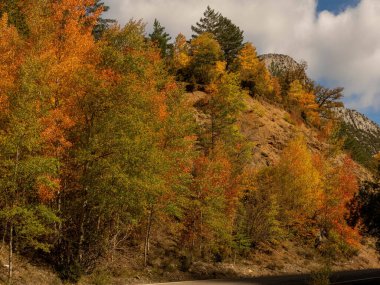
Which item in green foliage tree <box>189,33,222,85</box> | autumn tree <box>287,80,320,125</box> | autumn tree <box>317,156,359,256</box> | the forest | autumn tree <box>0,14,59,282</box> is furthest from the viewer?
autumn tree <box>287,80,320,125</box>

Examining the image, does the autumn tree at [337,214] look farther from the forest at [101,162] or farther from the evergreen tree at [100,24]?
the evergreen tree at [100,24]

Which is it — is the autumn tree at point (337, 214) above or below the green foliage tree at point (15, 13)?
below

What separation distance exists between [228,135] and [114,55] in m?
22.5

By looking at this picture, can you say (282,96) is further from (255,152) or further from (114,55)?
(114,55)

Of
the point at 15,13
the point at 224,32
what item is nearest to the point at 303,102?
the point at 224,32

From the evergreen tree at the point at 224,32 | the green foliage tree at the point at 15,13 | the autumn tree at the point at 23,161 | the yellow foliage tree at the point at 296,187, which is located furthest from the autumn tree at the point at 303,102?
the autumn tree at the point at 23,161

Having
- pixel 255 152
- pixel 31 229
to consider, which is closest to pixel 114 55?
pixel 31 229

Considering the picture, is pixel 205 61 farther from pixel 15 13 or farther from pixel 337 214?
pixel 15 13

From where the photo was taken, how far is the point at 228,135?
144ft

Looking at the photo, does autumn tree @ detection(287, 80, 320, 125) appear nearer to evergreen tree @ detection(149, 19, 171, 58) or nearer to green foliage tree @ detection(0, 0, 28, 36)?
evergreen tree @ detection(149, 19, 171, 58)

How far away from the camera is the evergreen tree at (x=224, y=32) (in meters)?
74.9

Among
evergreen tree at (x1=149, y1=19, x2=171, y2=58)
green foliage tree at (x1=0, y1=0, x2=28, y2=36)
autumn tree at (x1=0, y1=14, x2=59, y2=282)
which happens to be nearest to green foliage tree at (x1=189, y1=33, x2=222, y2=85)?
evergreen tree at (x1=149, y1=19, x2=171, y2=58)

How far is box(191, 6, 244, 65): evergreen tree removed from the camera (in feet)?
246

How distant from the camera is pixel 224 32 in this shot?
3022 inches
